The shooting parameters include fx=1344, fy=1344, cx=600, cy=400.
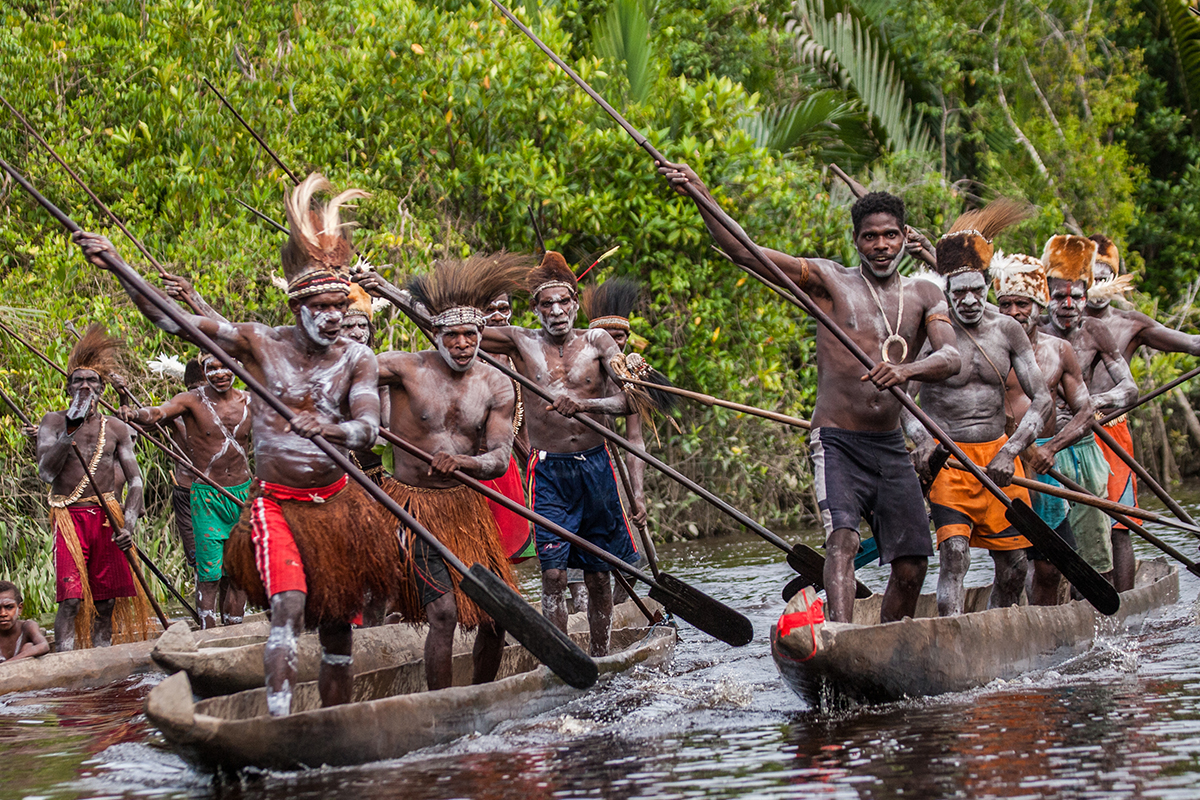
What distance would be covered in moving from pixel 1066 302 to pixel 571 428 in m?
2.86

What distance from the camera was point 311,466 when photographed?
16.8 ft

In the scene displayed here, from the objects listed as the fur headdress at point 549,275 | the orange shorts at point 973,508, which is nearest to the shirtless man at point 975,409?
Result: the orange shorts at point 973,508

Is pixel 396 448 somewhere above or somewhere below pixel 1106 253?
below

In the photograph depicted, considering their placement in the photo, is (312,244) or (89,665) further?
(89,665)

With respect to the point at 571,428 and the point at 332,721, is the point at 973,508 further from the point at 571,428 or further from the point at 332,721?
the point at 332,721

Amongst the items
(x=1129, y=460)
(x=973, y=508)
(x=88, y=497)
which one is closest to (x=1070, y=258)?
(x=1129, y=460)

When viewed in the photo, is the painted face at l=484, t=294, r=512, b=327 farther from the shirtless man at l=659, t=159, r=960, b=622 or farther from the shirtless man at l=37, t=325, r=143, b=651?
the shirtless man at l=37, t=325, r=143, b=651

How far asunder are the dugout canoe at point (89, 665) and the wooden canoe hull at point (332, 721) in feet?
5.87

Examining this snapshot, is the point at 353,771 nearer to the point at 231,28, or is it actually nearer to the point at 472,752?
the point at 472,752

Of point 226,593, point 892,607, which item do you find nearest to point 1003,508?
point 892,607

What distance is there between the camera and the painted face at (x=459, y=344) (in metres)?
5.83

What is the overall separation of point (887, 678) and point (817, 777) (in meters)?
1.02

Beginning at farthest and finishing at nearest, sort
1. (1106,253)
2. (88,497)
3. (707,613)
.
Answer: (88,497) < (1106,253) < (707,613)

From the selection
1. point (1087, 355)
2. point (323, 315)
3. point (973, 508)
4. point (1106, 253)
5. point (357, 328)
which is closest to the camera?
point (323, 315)
